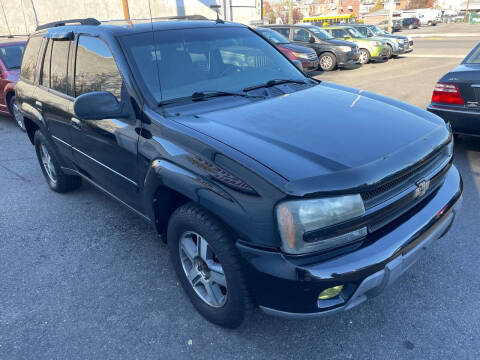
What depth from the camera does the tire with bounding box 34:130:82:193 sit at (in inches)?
166

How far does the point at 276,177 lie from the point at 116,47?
170cm

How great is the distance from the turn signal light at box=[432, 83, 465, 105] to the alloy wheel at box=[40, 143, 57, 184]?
461cm

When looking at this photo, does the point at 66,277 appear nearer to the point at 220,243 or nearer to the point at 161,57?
the point at 220,243

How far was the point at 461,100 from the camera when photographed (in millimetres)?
4496

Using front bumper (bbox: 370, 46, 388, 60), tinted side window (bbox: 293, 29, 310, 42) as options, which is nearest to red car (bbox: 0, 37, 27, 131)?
tinted side window (bbox: 293, 29, 310, 42)

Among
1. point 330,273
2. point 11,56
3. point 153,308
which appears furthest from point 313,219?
point 11,56

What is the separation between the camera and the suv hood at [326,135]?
1896mm

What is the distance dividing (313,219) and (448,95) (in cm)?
368

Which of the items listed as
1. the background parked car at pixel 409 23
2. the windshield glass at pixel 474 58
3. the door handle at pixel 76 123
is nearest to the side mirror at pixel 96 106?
the door handle at pixel 76 123

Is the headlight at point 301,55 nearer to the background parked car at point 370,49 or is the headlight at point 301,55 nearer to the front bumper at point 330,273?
the background parked car at point 370,49

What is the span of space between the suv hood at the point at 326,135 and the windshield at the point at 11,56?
697 cm

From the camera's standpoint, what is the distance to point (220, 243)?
6.85 ft

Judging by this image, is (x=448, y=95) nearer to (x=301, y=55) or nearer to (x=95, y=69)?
(x=95, y=69)

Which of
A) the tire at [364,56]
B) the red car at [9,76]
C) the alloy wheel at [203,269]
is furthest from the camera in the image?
the tire at [364,56]
